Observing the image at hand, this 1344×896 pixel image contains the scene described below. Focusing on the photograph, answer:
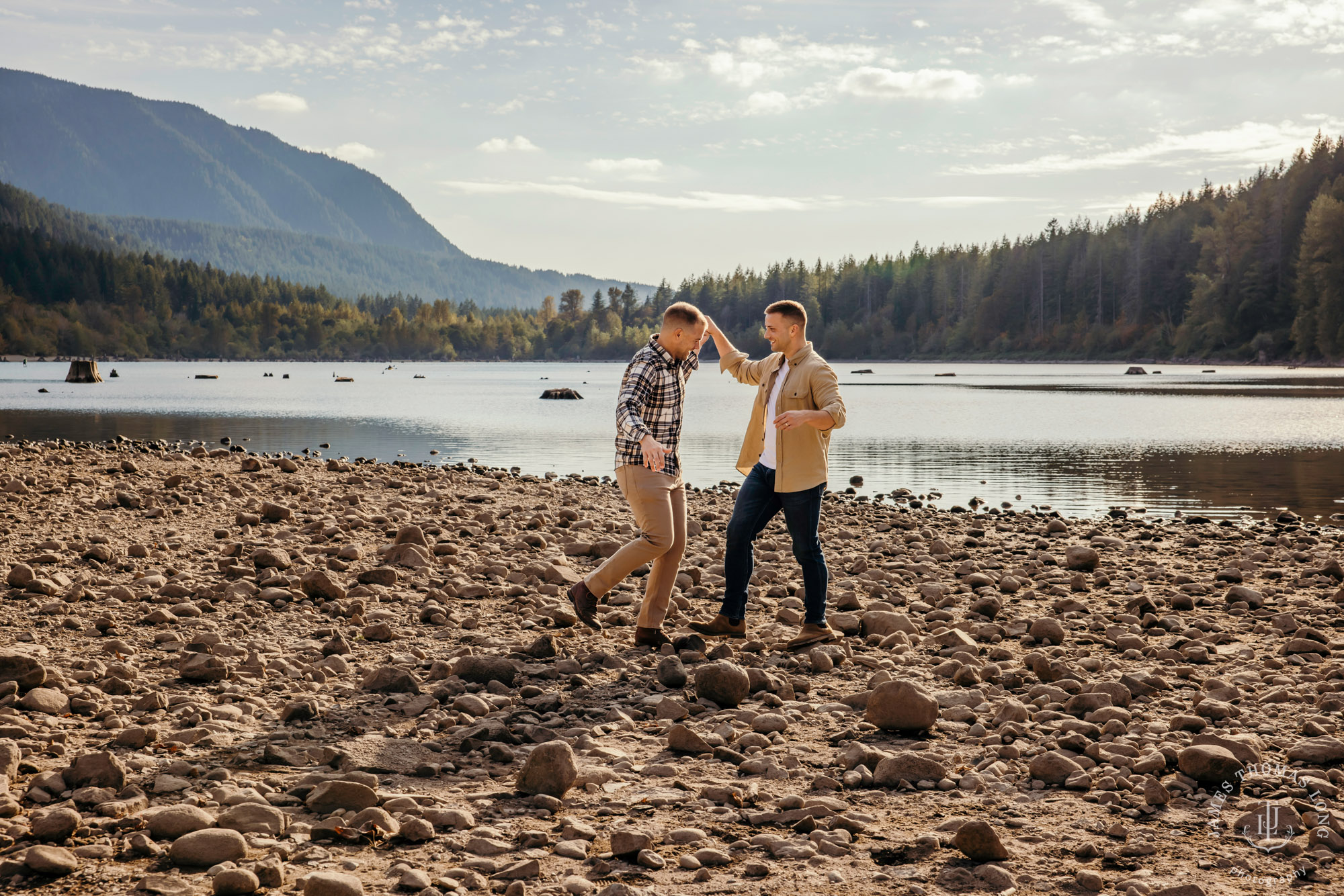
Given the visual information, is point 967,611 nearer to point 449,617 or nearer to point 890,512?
point 449,617

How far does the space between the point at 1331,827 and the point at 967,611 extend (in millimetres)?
5136

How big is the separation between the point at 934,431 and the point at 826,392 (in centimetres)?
3432

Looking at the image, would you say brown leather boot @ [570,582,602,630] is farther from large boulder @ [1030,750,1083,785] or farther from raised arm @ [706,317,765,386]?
large boulder @ [1030,750,1083,785]

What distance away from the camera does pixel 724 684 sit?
687 centimetres

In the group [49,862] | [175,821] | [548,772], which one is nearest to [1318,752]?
[548,772]

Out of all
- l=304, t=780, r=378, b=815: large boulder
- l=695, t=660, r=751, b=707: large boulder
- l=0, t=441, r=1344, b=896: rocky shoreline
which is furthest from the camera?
l=695, t=660, r=751, b=707: large boulder

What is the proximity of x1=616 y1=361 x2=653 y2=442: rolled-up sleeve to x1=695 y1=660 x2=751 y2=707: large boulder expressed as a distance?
189 centimetres

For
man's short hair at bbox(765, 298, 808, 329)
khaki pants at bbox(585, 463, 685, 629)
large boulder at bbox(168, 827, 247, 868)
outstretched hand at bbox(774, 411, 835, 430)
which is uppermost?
man's short hair at bbox(765, 298, 808, 329)

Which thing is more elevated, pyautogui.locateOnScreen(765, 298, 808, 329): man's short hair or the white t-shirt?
pyautogui.locateOnScreen(765, 298, 808, 329): man's short hair

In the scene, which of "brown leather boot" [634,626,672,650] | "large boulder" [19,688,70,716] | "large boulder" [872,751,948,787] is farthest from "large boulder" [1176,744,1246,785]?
"large boulder" [19,688,70,716]

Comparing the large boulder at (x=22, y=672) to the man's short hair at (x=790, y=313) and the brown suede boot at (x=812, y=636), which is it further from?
the man's short hair at (x=790, y=313)

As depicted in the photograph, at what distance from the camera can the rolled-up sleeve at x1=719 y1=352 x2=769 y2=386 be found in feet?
28.3

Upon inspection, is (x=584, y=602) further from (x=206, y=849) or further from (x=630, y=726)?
(x=206, y=849)

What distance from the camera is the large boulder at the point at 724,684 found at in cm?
686
